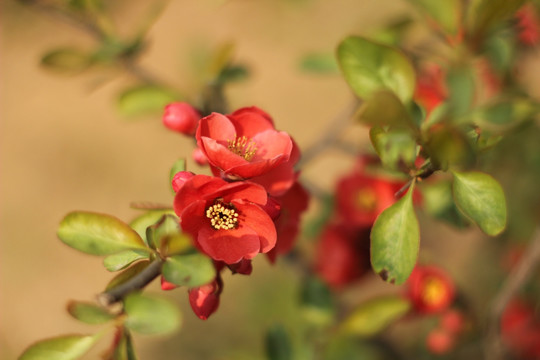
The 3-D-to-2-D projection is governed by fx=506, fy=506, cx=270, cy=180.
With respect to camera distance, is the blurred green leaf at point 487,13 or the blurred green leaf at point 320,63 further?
the blurred green leaf at point 320,63

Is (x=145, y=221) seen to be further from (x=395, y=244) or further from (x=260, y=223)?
(x=395, y=244)

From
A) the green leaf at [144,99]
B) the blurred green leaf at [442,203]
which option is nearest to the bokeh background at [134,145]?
the green leaf at [144,99]

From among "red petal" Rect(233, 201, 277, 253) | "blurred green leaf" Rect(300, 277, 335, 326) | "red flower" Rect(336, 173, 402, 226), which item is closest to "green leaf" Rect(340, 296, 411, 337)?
"blurred green leaf" Rect(300, 277, 335, 326)

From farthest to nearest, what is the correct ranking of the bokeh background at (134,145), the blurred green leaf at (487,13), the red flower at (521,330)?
the bokeh background at (134,145)
the red flower at (521,330)
the blurred green leaf at (487,13)

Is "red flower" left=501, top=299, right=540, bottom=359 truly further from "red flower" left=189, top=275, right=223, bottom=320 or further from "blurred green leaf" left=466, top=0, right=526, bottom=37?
"red flower" left=189, top=275, right=223, bottom=320

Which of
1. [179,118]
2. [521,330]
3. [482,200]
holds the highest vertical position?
[179,118]

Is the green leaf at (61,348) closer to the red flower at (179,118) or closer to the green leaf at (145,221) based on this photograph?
the green leaf at (145,221)

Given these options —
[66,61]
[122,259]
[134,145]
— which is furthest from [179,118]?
[134,145]

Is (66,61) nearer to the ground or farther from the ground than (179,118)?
farther from the ground
